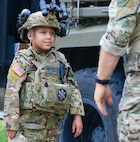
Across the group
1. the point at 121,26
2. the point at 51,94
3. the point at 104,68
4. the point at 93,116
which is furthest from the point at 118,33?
the point at 93,116

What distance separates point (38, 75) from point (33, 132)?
421 millimetres

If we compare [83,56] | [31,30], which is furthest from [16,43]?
[31,30]

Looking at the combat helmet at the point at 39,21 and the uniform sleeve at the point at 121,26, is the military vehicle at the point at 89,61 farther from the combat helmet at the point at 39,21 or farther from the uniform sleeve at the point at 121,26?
the uniform sleeve at the point at 121,26

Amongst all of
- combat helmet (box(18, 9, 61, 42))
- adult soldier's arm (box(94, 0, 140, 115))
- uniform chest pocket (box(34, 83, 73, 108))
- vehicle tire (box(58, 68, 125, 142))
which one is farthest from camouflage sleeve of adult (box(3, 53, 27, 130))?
adult soldier's arm (box(94, 0, 140, 115))

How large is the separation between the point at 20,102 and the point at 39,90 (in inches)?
6.7

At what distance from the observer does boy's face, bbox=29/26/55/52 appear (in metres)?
4.85

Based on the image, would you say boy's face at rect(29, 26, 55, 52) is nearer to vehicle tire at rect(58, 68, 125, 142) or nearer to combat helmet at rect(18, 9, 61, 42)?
combat helmet at rect(18, 9, 61, 42)

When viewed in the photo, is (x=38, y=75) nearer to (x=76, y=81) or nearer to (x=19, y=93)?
(x=19, y=93)

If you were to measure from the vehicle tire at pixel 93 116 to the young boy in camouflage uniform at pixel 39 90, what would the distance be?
345 millimetres

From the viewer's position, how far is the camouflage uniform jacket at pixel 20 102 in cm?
472

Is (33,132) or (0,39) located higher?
(0,39)

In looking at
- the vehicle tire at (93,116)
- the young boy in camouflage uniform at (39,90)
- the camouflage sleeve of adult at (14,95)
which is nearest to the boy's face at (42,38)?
the young boy in camouflage uniform at (39,90)

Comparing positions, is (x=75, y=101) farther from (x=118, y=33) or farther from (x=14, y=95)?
(x=118, y=33)

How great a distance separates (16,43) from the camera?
8.69 m
